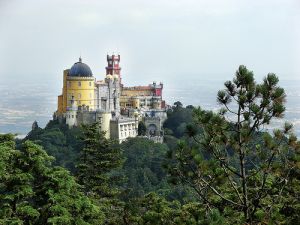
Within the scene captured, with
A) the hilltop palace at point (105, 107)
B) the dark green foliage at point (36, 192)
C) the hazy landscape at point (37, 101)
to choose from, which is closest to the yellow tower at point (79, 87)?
the hilltop palace at point (105, 107)

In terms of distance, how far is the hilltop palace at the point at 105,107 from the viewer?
45062mm

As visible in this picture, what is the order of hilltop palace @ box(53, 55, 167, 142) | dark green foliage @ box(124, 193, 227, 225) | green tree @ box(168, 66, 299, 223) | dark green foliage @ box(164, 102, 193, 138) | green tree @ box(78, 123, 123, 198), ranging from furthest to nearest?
dark green foliage @ box(164, 102, 193, 138), hilltop palace @ box(53, 55, 167, 142), green tree @ box(78, 123, 123, 198), green tree @ box(168, 66, 299, 223), dark green foliage @ box(124, 193, 227, 225)

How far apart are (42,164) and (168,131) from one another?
37043 mm

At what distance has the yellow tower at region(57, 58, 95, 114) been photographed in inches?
1838

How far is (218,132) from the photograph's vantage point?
34.7ft

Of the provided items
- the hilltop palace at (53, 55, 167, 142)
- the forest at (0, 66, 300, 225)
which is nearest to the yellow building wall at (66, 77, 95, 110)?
the hilltop palace at (53, 55, 167, 142)

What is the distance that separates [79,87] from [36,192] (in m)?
34.6

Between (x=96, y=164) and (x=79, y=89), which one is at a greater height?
(x=79, y=89)

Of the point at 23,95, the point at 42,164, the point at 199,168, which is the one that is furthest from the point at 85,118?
the point at 23,95

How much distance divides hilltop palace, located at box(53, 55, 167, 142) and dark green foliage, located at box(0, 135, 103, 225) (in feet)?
97.7

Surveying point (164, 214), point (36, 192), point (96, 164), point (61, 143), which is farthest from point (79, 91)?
point (36, 192)

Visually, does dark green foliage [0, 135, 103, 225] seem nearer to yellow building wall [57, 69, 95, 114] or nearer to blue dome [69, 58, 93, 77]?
yellow building wall [57, 69, 95, 114]

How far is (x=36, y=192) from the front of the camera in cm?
1255

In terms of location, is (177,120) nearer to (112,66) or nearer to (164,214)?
(112,66)
